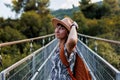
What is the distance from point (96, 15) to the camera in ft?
172

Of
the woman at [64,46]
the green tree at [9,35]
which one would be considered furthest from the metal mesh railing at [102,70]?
the green tree at [9,35]

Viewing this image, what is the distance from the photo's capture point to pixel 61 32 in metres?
2.75

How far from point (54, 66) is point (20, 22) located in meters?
41.7

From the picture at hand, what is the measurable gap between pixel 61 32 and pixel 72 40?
22cm

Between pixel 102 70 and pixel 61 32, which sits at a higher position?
pixel 61 32

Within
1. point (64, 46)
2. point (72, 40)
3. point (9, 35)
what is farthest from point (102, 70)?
point (9, 35)

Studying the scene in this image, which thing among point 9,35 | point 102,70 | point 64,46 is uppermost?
point 64,46

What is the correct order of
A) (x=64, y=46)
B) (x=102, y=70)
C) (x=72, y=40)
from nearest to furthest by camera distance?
1. (x=72, y=40)
2. (x=64, y=46)
3. (x=102, y=70)

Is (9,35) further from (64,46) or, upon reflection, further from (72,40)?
(72,40)

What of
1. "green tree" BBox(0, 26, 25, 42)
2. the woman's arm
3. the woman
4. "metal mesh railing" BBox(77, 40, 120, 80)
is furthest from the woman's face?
"green tree" BBox(0, 26, 25, 42)

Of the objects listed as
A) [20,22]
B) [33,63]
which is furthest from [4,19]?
[33,63]

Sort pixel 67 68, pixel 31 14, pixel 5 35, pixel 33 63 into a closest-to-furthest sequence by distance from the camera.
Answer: pixel 67 68 → pixel 33 63 → pixel 5 35 → pixel 31 14

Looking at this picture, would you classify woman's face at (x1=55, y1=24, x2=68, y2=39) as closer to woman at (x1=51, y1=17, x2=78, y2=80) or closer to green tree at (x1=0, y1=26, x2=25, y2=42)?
woman at (x1=51, y1=17, x2=78, y2=80)

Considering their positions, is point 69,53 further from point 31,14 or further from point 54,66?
point 31,14
